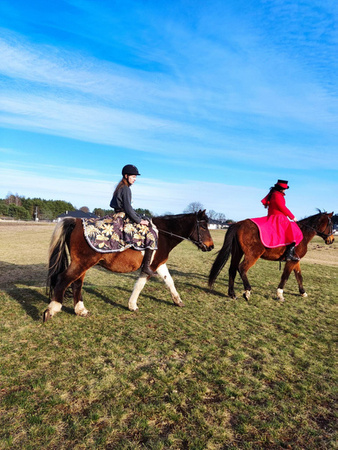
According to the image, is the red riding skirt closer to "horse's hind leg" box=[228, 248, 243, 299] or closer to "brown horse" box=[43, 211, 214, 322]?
"horse's hind leg" box=[228, 248, 243, 299]

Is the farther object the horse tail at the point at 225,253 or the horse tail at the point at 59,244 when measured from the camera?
the horse tail at the point at 225,253

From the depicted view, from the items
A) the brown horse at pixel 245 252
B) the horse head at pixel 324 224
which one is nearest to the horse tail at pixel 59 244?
the brown horse at pixel 245 252

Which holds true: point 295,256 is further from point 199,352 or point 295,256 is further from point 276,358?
point 199,352

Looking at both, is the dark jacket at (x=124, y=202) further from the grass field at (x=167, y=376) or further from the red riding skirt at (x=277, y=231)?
the red riding skirt at (x=277, y=231)

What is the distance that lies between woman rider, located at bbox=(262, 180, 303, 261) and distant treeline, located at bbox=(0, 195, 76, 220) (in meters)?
105

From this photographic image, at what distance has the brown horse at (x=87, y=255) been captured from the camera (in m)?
5.51

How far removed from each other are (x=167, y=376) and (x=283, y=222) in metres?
5.61

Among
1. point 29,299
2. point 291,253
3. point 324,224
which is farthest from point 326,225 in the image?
point 29,299

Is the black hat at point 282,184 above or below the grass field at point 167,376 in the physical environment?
above

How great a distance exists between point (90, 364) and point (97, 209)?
355 feet

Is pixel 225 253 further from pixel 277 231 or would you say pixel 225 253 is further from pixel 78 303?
pixel 78 303

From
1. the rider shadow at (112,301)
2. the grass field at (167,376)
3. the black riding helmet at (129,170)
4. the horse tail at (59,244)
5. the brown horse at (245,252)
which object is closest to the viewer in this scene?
the grass field at (167,376)

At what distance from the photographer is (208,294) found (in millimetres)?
8258

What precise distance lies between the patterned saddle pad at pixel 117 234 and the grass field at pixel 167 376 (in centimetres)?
146
